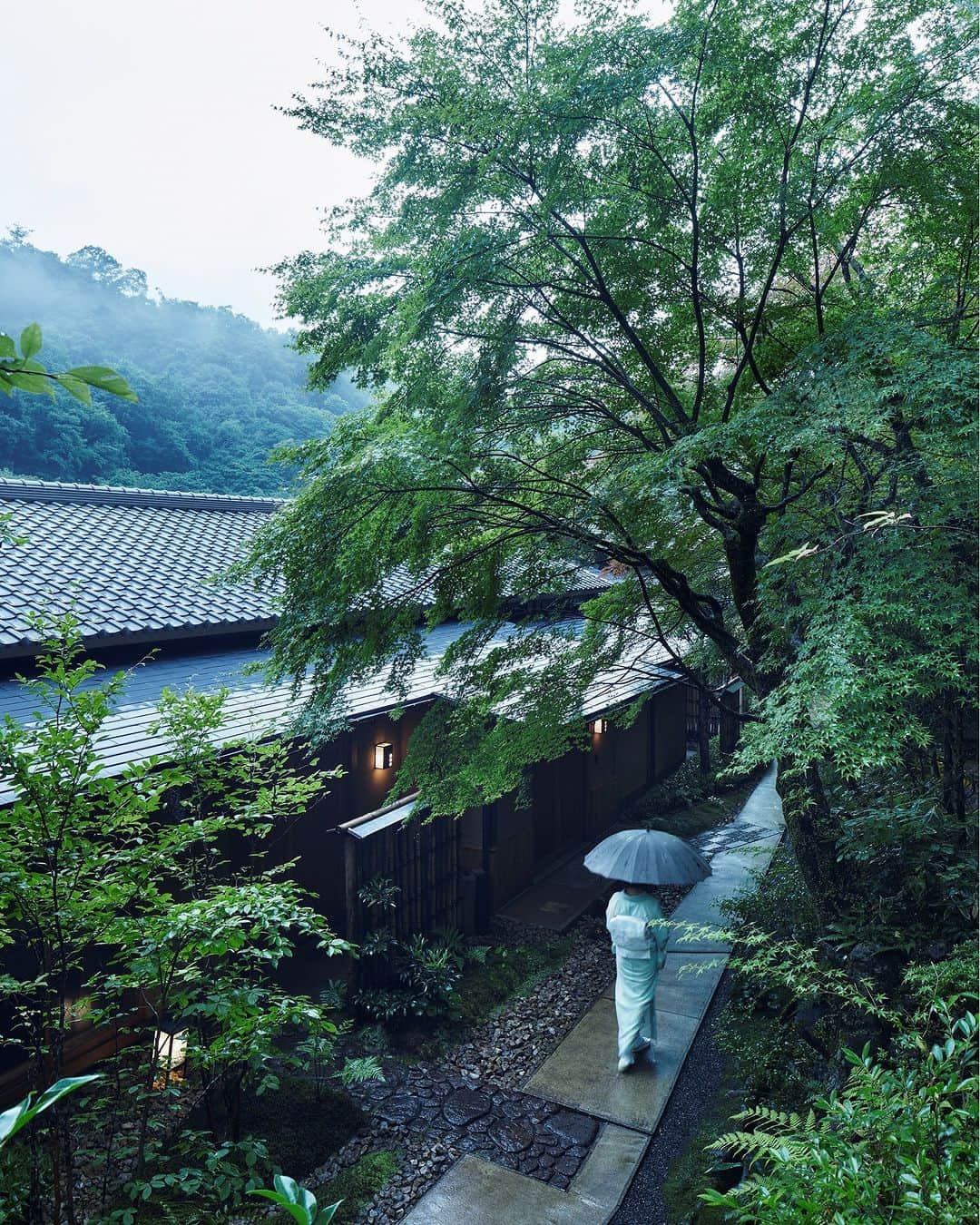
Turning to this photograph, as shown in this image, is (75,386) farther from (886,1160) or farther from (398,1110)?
(398,1110)

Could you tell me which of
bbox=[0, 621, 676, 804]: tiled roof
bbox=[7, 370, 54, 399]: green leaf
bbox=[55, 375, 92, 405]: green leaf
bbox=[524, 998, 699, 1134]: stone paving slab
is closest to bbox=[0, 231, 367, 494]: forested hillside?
bbox=[0, 621, 676, 804]: tiled roof

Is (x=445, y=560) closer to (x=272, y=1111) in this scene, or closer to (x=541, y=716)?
(x=541, y=716)

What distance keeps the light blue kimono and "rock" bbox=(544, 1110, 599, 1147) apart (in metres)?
0.75

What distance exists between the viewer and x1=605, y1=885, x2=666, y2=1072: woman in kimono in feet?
20.0

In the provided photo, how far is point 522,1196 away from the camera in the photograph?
4.71 m

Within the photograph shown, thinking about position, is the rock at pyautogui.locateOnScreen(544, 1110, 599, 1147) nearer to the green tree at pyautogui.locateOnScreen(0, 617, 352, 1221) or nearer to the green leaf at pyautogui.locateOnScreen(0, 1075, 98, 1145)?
the green tree at pyautogui.locateOnScreen(0, 617, 352, 1221)

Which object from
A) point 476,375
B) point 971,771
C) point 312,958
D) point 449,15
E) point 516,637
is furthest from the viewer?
point 312,958

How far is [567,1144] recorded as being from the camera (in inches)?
207

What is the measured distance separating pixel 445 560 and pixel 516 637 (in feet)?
3.77

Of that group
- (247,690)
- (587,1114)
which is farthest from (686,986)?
(247,690)

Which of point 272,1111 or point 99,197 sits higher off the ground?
point 99,197

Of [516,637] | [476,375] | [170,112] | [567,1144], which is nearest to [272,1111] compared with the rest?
[567,1144]

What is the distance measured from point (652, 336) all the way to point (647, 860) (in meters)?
4.70

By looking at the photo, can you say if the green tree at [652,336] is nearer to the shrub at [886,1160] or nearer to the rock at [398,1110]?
the shrub at [886,1160]
